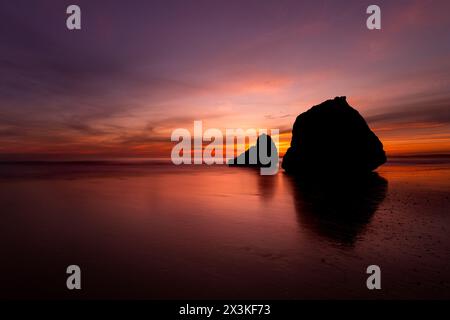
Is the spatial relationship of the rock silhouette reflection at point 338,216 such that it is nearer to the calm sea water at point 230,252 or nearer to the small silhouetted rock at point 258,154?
the calm sea water at point 230,252

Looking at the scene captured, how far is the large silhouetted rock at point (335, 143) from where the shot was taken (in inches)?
1980

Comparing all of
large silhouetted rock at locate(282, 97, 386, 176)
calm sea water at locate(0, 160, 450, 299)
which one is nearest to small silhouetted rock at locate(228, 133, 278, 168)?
large silhouetted rock at locate(282, 97, 386, 176)

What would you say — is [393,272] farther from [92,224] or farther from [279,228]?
[92,224]

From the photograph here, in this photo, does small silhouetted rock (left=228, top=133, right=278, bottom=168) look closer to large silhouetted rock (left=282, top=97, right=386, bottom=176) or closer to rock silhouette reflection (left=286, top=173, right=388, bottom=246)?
large silhouetted rock (left=282, top=97, right=386, bottom=176)

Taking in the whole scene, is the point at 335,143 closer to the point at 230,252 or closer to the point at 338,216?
the point at 338,216

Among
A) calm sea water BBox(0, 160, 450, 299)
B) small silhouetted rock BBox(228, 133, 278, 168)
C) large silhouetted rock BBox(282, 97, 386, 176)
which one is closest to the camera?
calm sea water BBox(0, 160, 450, 299)

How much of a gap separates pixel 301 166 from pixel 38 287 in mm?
55258

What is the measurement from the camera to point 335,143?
Result: 51594 mm

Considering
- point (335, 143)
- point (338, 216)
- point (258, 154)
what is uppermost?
point (335, 143)

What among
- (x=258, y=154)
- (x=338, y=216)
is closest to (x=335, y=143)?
(x=338, y=216)

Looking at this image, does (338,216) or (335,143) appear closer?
(338,216)

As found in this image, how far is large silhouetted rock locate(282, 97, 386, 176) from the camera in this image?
165 feet
